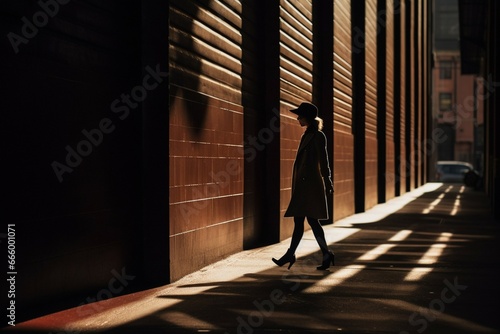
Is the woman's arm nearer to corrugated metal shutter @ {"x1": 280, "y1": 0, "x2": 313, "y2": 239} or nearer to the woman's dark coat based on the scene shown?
the woman's dark coat

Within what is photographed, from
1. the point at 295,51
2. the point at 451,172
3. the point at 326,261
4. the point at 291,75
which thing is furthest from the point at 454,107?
the point at 326,261

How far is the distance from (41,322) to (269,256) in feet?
16.5

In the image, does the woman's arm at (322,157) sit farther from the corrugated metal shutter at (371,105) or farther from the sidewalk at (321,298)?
the corrugated metal shutter at (371,105)

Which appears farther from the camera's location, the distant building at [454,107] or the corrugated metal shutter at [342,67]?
the distant building at [454,107]

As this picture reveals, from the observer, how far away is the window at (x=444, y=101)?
8312cm

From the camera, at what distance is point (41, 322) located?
6.30 meters

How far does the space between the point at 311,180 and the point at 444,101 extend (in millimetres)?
76723

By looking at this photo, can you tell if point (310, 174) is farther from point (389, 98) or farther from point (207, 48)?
point (389, 98)

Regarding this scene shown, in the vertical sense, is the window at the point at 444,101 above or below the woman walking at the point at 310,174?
above

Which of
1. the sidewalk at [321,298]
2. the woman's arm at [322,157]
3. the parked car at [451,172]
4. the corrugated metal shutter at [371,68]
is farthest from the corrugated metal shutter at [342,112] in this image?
the parked car at [451,172]

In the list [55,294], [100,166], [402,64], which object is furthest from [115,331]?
[402,64]

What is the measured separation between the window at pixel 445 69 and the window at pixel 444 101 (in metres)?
1.94

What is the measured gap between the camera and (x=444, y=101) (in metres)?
83.4

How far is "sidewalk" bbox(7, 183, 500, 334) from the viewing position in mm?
6277
